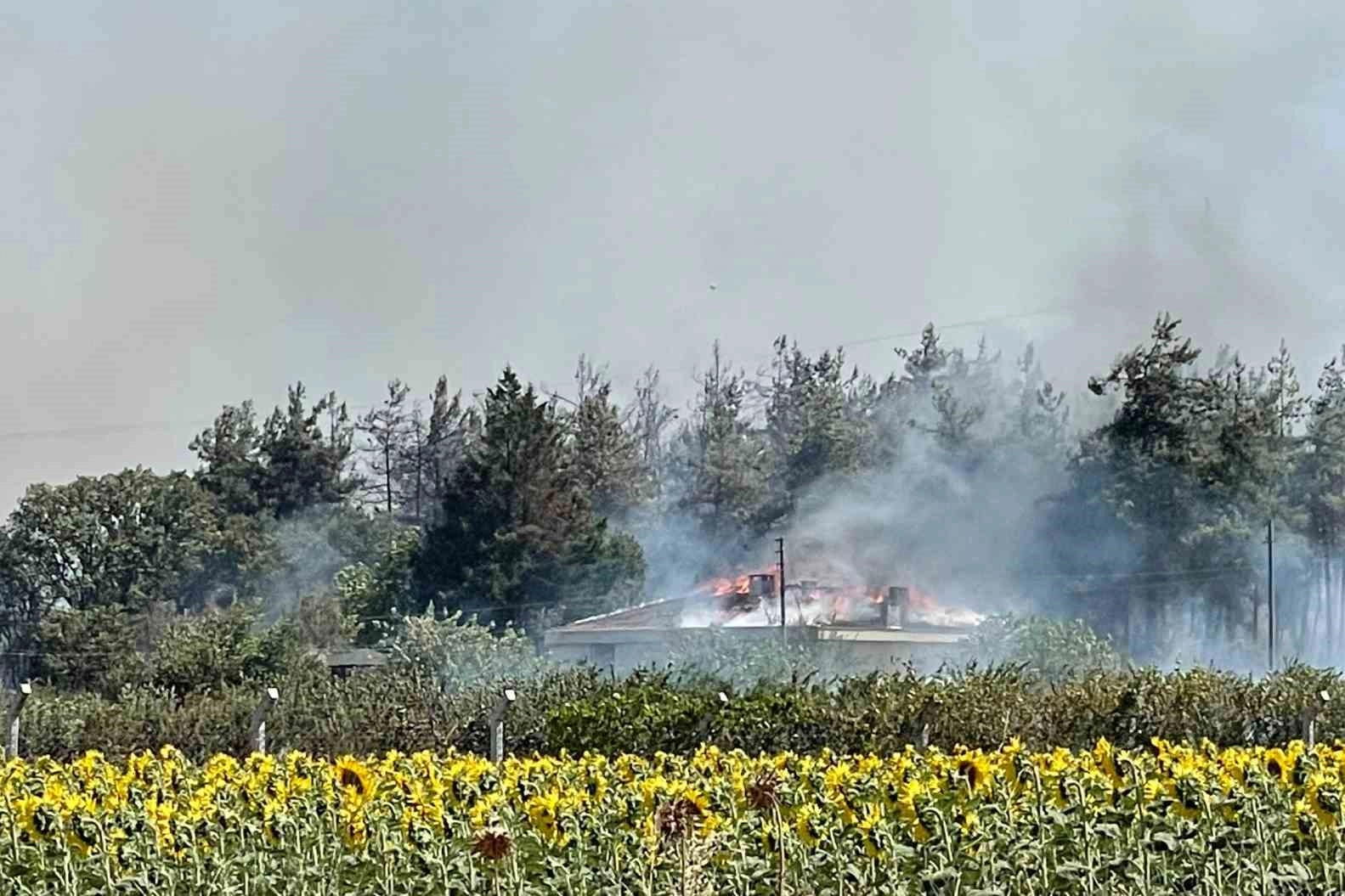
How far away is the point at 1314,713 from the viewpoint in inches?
742

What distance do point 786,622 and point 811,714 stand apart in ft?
107

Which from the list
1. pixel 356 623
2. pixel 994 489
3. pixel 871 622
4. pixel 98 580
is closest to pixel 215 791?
pixel 871 622

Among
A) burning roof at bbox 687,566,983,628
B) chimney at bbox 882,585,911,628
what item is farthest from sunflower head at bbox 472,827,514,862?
chimney at bbox 882,585,911,628

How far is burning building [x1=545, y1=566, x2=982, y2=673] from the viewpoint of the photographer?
4647 cm

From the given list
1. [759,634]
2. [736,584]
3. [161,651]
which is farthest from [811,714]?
[736,584]

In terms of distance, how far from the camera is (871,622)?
50344mm

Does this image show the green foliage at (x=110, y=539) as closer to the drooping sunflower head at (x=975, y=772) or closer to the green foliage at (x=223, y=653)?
the green foliage at (x=223, y=653)

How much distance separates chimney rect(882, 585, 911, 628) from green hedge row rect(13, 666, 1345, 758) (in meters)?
28.5

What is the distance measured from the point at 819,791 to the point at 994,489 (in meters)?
Result: 47.7

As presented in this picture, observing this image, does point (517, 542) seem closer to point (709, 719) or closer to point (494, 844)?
point (709, 719)

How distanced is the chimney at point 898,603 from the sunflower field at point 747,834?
135 feet

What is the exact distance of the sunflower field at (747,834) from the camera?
7.89m

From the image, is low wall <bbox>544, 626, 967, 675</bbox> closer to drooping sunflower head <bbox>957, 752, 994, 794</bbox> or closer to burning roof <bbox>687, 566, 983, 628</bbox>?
burning roof <bbox>687, 566, 983, 628</bbox>

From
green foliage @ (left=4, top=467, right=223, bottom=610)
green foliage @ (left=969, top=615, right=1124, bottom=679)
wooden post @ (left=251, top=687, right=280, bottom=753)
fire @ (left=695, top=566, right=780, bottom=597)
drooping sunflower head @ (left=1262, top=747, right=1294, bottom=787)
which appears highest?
green foliage @ (left=4, top=467, right=223, bottom=610)
